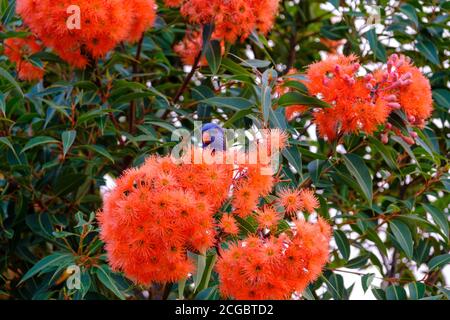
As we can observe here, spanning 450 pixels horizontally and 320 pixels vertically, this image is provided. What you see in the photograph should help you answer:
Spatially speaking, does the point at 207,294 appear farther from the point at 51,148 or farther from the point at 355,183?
the point at 51,148

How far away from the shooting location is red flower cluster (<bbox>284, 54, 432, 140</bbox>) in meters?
1.88

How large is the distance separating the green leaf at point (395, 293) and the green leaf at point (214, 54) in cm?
84

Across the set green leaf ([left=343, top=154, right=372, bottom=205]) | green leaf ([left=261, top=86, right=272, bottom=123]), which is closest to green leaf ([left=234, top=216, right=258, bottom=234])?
green leaf ([left=261, top=86, right=272, bottom=123])

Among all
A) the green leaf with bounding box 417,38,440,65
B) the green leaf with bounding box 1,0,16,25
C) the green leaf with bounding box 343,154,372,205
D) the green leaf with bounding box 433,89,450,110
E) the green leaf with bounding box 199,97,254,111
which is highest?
the green leaf with bounding box 199,97,254,111

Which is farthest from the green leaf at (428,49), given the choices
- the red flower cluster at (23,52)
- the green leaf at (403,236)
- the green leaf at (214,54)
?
the red flower cluster at (23,52)

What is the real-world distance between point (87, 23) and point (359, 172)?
33.2 inches

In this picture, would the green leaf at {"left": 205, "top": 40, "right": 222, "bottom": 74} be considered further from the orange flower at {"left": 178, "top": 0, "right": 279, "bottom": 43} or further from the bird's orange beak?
the bird's orange beak

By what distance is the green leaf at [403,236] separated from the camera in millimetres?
2277

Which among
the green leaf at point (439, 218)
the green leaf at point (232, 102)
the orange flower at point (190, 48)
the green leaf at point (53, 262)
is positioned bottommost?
the green leaf at point (53, 262)

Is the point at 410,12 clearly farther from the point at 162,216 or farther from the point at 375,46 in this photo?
the point at 162,216

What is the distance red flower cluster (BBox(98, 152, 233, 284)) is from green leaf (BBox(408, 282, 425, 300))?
788mm

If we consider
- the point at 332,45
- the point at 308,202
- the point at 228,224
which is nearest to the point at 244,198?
the point at 228,224

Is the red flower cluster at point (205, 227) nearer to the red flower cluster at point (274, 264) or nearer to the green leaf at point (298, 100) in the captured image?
the red flower cluster at point (274, 264)
